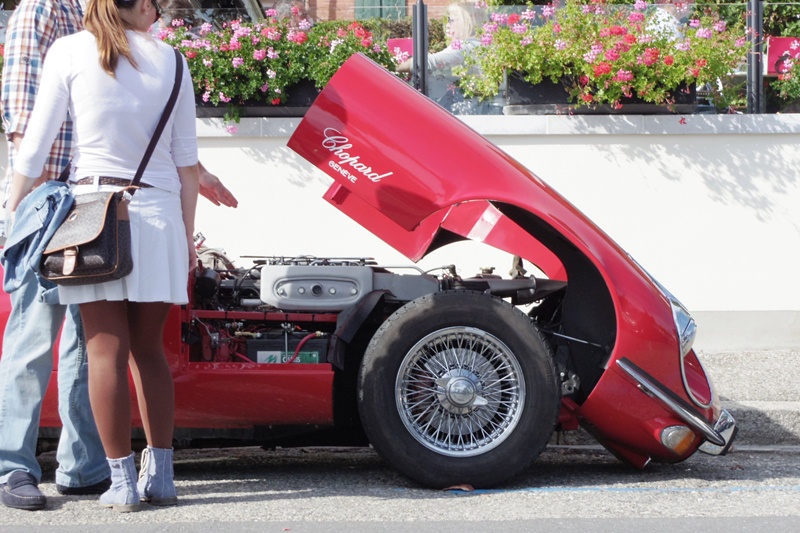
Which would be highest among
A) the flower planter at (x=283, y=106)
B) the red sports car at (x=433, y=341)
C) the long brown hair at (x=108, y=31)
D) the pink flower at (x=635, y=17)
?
the long brown hair at (x=108, y=31)

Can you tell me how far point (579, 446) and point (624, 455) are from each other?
945 mm

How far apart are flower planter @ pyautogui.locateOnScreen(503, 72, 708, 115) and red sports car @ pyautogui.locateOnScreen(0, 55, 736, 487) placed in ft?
11.4

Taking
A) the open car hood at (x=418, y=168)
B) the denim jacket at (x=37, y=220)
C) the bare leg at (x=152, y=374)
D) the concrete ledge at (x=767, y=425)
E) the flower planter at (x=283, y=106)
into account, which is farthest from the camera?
the flower planter at (x=283, y=106)

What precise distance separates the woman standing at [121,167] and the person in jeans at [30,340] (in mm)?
255

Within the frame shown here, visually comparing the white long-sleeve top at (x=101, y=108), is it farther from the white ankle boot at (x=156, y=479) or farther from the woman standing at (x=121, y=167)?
the white ankle boot at (x=156, y=479)

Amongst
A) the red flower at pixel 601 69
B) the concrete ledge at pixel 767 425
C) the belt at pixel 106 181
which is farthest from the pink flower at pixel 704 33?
the belt at pixel 106 181

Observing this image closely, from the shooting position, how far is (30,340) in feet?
13.1

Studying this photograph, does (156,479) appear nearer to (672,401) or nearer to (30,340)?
(30,340)

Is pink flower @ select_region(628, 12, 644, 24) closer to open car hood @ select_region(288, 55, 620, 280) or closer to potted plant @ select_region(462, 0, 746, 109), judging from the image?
potted plant @ select_region(462, 0, 746, 109)

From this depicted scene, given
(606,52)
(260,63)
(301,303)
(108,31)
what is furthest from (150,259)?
(606,52)

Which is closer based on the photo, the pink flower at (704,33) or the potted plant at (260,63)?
the potted plant at (260,63)

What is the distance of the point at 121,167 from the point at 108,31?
46 cm

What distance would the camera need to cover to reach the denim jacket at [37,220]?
364 cm

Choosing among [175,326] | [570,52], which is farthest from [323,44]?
[175,326]
